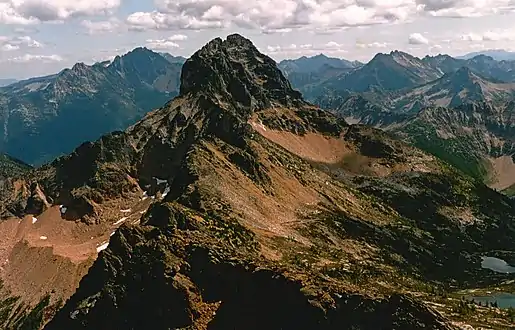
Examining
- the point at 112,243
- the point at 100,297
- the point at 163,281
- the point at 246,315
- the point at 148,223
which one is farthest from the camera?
the point at 148,223

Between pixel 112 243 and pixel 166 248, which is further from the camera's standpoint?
pixel 112 243

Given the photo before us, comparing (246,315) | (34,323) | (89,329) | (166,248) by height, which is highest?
(166,248)

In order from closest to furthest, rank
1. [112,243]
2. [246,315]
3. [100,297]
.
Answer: [246,315], [100,297], [112,243]

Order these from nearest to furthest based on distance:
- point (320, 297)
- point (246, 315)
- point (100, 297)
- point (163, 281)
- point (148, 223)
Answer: point (320, 297), point (246, 315), point (163, 281), point (100, 297), point (148, 223)

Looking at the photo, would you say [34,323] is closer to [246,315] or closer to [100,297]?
[100,297]

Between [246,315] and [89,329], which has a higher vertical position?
[246,315]

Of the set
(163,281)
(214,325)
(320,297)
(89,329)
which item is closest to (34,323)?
(89,329)

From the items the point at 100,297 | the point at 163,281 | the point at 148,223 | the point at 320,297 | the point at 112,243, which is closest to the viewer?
the point at 320,297

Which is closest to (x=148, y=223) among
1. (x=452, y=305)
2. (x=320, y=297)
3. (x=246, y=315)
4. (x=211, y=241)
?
(x=211, y=241)

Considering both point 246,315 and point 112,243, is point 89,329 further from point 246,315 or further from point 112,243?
point 246,315

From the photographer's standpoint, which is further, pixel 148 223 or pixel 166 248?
pixel 148 223
